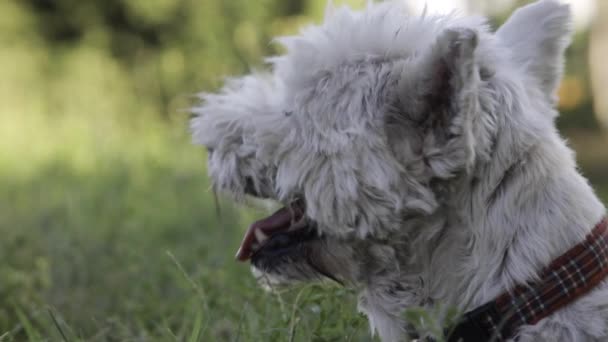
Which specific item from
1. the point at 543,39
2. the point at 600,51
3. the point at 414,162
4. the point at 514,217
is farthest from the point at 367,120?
the point at 600,51

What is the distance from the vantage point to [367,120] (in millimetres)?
2443

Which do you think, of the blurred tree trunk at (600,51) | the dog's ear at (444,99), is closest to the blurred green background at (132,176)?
the blurred tree trunk at (600,51)

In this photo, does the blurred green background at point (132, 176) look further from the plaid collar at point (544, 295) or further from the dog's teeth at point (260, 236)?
the plaid collar at point (544, 295)

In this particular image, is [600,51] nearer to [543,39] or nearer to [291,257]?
[543,39]

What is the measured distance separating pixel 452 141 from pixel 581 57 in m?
16.5

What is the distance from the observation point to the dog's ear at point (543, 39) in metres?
2.64

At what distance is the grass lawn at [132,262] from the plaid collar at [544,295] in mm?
427

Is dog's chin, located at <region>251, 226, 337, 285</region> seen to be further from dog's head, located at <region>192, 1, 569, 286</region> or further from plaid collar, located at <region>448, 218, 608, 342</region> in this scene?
plaid collar, located at <region>448, 218, 608, 342</region>

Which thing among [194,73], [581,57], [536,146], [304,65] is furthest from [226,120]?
[581,57]

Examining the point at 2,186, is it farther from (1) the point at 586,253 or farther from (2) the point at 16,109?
(1) the point at 586,253

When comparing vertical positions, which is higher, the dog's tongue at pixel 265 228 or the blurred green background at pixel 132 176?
the dog's tongue at pixel 265 228

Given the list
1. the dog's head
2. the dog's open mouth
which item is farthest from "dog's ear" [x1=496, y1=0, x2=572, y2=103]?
the dog's open mouth

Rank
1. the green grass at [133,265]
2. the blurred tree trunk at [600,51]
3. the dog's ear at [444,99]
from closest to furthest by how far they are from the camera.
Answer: the dog's ear at [444,99], the green grass at [133,265], the blurred tree trunk at [600,51]

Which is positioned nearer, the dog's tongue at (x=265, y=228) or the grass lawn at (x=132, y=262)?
the dog's tongue at (x=265, y=228)
